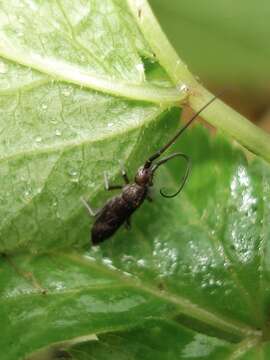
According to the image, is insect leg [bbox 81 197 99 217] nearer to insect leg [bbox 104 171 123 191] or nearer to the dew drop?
insect leg [bbox 104 171 123 191]

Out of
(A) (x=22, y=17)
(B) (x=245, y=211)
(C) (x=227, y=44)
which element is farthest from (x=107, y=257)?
(C) (x=227, y=44)

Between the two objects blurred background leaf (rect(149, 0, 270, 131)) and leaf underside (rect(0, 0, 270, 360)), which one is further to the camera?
blurred background leaf (rect(149, 0, 270, 131))

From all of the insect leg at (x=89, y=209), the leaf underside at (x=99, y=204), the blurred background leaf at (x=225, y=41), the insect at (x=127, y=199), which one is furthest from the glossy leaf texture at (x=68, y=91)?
the blurred background leaf at (x=225, y=41)

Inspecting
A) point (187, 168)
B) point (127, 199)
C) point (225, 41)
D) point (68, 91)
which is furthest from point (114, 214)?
point (225, 41)

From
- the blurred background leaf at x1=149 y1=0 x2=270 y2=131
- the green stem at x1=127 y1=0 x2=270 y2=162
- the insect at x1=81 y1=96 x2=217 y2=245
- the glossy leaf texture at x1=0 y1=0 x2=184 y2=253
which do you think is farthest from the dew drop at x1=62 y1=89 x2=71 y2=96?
the blurred background leaf at x1=149 y1=0 x2=270 y2=131

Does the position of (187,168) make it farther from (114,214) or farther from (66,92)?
(66,92)

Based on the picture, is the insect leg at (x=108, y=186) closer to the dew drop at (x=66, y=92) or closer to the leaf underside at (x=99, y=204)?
the leaf underside at (x=99, y=204)
